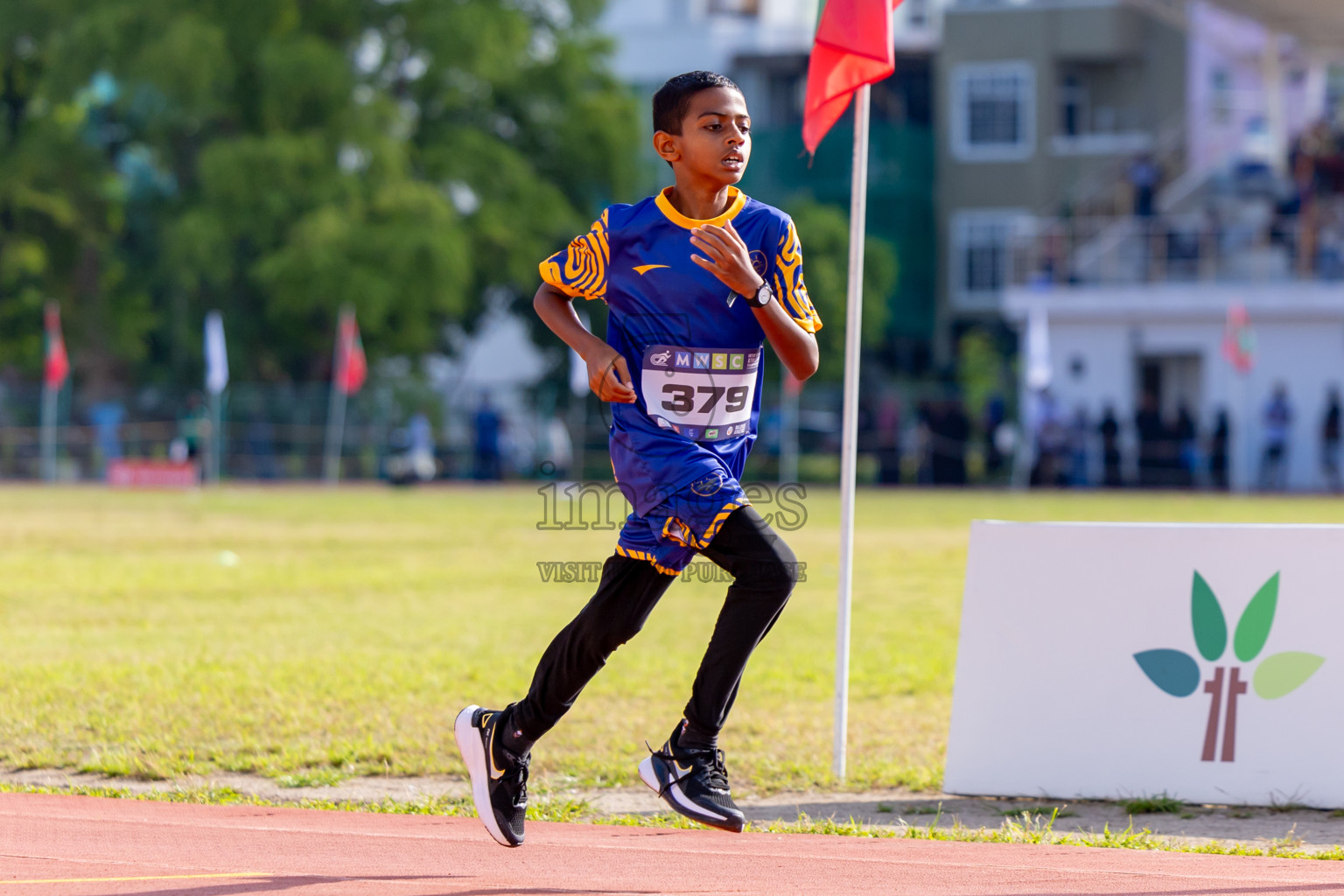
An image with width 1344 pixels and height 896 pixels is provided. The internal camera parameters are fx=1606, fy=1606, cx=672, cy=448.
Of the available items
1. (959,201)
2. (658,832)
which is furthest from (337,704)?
Result: (959,201)

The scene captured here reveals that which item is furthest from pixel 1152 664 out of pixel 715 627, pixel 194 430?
pixel 194 430

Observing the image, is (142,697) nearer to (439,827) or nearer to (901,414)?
(439,827)

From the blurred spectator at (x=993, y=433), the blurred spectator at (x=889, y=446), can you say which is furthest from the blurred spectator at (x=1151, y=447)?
the blurred spectator at (x=889, y=446)

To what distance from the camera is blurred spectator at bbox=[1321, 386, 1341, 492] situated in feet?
107

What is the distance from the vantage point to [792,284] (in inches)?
179

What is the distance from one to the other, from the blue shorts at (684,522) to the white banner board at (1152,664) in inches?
58.2

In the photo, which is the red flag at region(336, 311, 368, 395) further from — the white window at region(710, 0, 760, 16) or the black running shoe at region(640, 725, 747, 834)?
the black running shoe at region(640, 725, 747, 834)

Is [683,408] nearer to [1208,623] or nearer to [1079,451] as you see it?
[1208,623]

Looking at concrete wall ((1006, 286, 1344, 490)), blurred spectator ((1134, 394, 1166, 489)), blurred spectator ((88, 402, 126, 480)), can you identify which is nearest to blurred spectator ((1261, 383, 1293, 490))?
concrete wall ((1006, 286, 1344, 490))

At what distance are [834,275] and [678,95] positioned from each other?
34.3 metres

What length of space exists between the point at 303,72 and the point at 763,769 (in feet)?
101

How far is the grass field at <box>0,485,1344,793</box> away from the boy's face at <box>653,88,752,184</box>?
2.24 metres

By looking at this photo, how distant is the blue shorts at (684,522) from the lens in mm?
4344

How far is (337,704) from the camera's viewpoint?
741 cm
